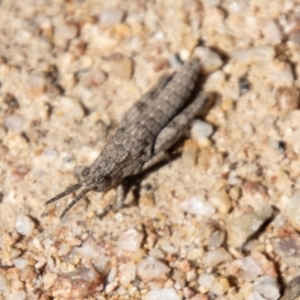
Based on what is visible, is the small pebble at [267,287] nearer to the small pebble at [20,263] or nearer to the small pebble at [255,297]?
the small pebble at [255,297]

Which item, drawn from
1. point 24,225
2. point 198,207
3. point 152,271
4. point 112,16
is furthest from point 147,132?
point 112,16

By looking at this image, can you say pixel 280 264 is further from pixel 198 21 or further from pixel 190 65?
pixel 198 21

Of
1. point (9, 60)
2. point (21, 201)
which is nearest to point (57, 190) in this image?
point (21, 201)

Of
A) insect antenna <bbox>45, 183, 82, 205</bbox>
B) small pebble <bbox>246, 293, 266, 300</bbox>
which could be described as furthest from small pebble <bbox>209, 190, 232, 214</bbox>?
insect antenna <bbox>45, 183, 82, 205</bbox>

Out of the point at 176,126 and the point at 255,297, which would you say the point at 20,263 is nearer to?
the point at 176,126

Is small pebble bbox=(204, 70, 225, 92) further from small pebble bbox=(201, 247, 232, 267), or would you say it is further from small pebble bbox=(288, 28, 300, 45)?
small pebble bbox=(201, 247, 232, 267)
